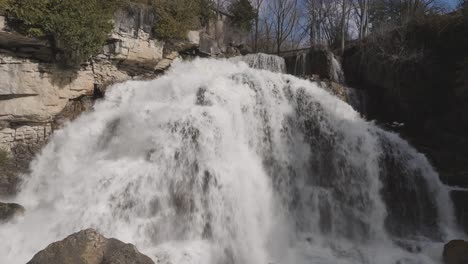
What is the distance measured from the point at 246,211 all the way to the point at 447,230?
18.2ft

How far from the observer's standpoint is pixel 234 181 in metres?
9.48

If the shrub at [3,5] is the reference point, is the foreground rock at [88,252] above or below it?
below

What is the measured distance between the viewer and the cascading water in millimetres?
8641

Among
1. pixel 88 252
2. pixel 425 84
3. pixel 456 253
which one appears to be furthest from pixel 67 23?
pixel 425 84

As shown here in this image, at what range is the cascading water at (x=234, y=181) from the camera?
28.3 ft

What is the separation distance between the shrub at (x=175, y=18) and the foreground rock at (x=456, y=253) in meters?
10.6

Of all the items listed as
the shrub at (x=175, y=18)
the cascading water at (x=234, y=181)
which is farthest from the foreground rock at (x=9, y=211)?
the shrub at (x=175, y=18)

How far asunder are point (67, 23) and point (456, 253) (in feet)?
35.5

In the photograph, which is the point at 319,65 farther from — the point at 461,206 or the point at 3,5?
the point at 3,5

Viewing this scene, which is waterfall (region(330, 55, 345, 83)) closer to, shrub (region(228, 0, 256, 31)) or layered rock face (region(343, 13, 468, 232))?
layered rock face (region(343, 13, 468, 232))

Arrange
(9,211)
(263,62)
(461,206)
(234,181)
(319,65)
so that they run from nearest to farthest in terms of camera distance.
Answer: (9,211), (234,181), (461,206), (319,65), (263,62)

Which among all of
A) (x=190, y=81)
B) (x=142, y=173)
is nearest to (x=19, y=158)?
(x=142, y=173)

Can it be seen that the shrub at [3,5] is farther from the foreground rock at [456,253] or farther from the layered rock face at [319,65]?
the foreground rock at [456,253]

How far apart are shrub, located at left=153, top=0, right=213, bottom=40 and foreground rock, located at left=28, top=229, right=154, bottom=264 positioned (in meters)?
9.97
